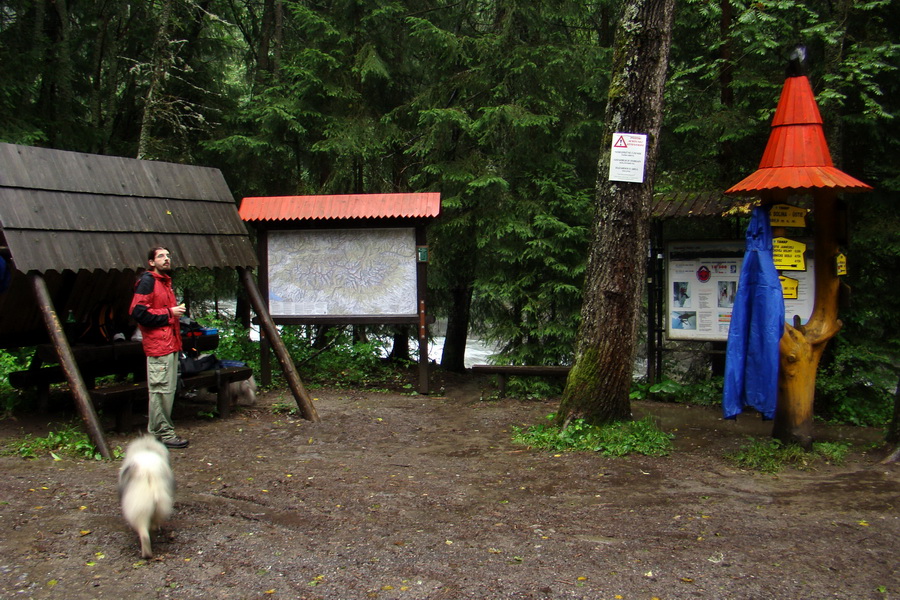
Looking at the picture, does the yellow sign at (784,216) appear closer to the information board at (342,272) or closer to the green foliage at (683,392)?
the green foliage at (683,392)

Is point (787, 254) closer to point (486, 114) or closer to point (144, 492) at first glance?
point (486, 114)

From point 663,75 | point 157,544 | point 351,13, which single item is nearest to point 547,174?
point 663,75

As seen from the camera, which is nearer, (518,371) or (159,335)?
(159,335)

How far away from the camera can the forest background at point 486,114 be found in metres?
9.02

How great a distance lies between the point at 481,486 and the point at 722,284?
5.22 meters

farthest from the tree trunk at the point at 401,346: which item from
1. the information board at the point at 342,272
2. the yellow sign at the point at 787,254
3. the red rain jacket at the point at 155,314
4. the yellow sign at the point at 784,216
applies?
the yellow sign at the point at 784,216

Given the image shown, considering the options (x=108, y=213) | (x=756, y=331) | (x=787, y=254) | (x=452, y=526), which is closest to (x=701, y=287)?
(x=787, y=254)

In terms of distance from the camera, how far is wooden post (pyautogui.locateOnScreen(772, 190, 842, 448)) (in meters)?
6.77

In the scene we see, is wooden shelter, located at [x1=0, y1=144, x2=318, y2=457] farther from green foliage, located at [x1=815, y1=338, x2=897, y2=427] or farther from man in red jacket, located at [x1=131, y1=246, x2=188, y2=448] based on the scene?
green foliage, located at [x1=815, y1=338, x2=897, y2=427]

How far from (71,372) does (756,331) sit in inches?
250

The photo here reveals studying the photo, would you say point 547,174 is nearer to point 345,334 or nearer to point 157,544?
point 345,334

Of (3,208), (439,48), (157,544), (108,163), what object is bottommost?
(157,544)

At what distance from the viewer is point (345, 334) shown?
13727 mm

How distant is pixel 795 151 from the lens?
666 cm
